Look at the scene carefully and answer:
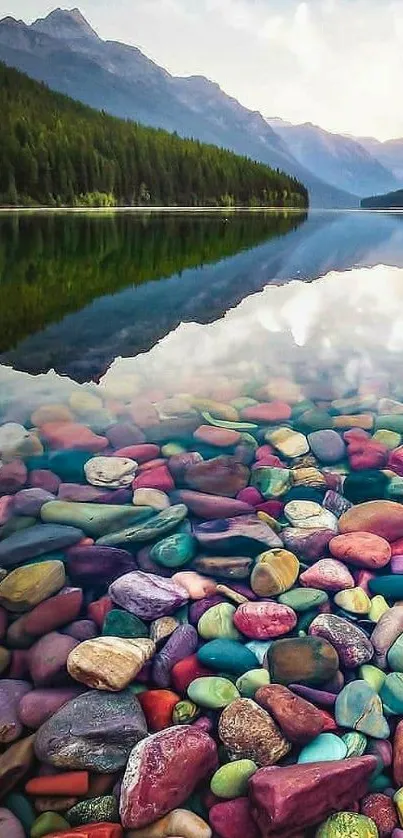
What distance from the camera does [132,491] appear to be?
3633 millimetres

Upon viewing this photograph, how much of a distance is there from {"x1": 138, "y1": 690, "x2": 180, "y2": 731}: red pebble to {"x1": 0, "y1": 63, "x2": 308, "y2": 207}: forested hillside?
50.7 metres

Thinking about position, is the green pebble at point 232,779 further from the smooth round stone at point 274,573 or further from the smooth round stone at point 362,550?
the smooth round stone at point 362,550

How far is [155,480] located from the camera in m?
3.76

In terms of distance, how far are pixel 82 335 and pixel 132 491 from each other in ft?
16.1

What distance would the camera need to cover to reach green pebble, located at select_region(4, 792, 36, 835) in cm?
179

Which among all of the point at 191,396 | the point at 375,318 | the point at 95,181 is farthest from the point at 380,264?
the point at 95,181

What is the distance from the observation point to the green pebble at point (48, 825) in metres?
1.76

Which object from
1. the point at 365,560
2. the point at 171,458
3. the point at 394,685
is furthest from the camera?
the point at 171,458

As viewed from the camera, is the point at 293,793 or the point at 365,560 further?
the point at 365,560

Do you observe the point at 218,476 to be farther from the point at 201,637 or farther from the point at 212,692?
the point at 212,692

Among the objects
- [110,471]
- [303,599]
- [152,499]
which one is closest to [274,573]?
[303,599]

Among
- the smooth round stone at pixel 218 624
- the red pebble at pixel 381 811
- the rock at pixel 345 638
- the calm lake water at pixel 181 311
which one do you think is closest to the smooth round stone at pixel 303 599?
the rock at pixel 345 638

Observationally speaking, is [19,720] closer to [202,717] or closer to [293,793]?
[202,717]

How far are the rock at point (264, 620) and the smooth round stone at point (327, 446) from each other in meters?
1.73
